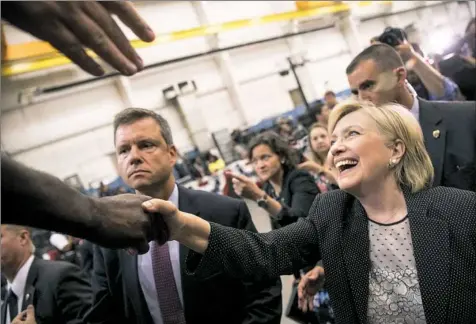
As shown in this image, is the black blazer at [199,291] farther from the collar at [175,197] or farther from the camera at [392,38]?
the camera at [392,38]

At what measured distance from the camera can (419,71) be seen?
1.72 metres

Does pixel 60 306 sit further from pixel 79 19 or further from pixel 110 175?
pixel 79 19

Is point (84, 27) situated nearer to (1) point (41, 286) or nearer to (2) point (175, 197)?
(2) point (175, 197)

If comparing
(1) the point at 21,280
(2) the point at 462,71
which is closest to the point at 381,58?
(2) the point at 462,71

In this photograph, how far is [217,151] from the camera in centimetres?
412

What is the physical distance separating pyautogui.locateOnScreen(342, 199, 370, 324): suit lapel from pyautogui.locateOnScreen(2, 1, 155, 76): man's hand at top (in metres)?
0.71

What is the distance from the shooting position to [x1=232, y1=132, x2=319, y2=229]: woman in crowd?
4.45 feet

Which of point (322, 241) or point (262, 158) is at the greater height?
point (262, 158)

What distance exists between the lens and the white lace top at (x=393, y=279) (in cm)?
91

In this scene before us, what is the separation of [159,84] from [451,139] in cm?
148

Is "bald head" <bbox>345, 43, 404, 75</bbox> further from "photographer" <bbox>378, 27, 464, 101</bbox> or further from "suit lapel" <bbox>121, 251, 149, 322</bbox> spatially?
"suit lapel" <bbox>121, 251, 149, 322</bbox>

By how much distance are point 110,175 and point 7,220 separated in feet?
2.33

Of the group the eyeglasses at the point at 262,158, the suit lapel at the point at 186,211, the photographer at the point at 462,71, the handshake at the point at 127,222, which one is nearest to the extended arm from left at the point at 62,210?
the handshake at the point at 127,222

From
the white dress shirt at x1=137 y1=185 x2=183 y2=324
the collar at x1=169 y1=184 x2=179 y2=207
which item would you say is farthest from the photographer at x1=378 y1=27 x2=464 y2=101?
the white dress shirt at x1=137 y1=185 x2=183 y2=324
